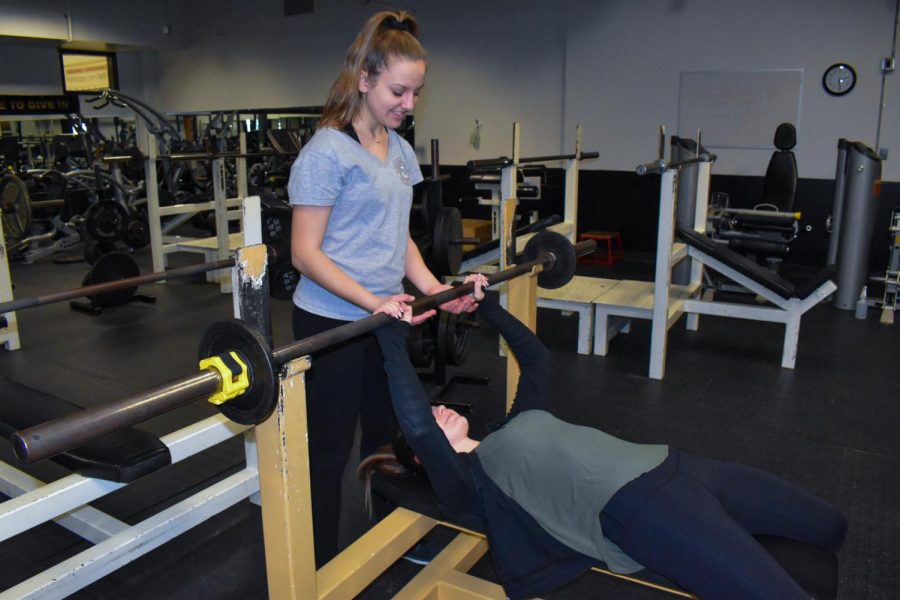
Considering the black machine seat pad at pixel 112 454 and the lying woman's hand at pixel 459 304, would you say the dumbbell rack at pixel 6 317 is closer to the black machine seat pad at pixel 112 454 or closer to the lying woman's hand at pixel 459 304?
the black machine seat pad at pixel 112 454

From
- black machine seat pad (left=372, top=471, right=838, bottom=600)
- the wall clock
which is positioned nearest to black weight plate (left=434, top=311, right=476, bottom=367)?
black machine seat pad (left=372, top=471, right=838, bottom=600)

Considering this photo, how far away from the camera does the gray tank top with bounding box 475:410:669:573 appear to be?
4.09 ft

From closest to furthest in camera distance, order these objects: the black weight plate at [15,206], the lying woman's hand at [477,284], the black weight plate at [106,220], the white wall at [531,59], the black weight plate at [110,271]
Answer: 1. the lying woman's hand at [477,284]
2. the black weight plate at [110,271]
3. the black weight plate at [15,206]
4. the white wall at [531,59]
5. the black weight plate at [106,220]

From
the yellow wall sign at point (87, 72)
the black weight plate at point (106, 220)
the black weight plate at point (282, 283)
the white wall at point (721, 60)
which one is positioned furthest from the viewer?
the yellow wall sign at point (87, 72)

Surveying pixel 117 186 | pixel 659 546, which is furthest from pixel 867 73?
pixel 117 186

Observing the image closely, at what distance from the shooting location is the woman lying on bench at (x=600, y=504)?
3.84 feet

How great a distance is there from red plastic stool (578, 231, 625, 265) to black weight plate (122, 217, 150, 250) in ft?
13.1

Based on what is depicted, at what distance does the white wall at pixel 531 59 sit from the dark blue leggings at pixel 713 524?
508 centimetres

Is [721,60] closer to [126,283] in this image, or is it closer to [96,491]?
[126,283]

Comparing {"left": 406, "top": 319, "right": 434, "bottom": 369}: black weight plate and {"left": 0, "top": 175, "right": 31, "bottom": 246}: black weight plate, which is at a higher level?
{"left": 0, "top": 175, "right": 31, "bottom": 246}: black weight plate

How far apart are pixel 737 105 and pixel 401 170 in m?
5.30

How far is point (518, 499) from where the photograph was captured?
131cm

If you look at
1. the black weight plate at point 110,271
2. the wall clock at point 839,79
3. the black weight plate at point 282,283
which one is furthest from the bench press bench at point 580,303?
the wall clock at point 839,79

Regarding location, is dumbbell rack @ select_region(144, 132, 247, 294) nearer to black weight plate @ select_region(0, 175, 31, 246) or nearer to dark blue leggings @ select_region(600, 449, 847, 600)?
black weight plate @ select_region(0, 175, 31, 246)
